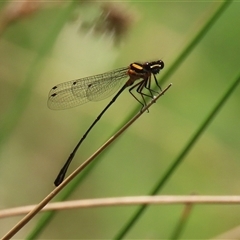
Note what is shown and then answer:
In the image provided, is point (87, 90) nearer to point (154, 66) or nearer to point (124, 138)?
point (154, 66)

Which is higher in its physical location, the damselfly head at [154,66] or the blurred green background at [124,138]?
the damselfly head at [154,66]

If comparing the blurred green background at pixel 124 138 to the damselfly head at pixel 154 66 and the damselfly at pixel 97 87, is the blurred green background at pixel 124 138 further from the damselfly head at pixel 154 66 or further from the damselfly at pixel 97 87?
the damselfly head at pixel 154 66

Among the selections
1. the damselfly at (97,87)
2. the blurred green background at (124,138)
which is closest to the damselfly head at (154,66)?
the damselfly at (97,87)

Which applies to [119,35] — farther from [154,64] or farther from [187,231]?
[187,231]

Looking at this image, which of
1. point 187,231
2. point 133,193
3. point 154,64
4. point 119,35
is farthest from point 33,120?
point 119,35

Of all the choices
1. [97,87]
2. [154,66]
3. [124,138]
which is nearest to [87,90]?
[97,87]
